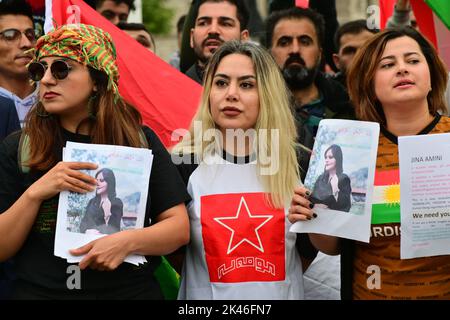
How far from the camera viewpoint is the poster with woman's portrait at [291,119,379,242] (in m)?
3.77

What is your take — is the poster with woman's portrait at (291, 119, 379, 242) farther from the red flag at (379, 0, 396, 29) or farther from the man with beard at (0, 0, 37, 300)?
the red flag at (379, 0, 396, 29)

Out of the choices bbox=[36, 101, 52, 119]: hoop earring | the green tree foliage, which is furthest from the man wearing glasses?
the green tree foliage

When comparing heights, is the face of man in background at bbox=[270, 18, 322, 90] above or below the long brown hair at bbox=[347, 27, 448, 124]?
above

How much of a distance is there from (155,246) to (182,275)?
44cm

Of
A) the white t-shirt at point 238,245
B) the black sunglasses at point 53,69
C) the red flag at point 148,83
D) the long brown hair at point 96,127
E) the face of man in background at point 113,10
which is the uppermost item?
the face of man in background at point 113,10

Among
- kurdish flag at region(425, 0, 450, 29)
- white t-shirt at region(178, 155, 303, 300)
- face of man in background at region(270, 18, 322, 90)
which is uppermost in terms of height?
face of man in background at region(270, 18, 322, 90)

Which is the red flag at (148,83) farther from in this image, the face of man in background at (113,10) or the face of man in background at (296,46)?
the face of man in background at (113,10)

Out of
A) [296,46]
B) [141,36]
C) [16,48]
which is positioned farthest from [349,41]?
[16,48]

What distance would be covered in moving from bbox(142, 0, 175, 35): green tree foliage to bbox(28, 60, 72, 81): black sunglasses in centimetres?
2695

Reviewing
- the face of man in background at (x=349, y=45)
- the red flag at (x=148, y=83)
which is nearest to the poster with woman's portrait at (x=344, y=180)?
the red flag at (x=148, y=83)

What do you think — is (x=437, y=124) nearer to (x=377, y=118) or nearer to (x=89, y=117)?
(x=377, y=118)

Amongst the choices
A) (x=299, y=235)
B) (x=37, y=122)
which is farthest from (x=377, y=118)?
(x=37, y=122)

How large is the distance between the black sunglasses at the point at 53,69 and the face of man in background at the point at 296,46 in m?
2.61

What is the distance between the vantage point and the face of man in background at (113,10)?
24.9 feet
